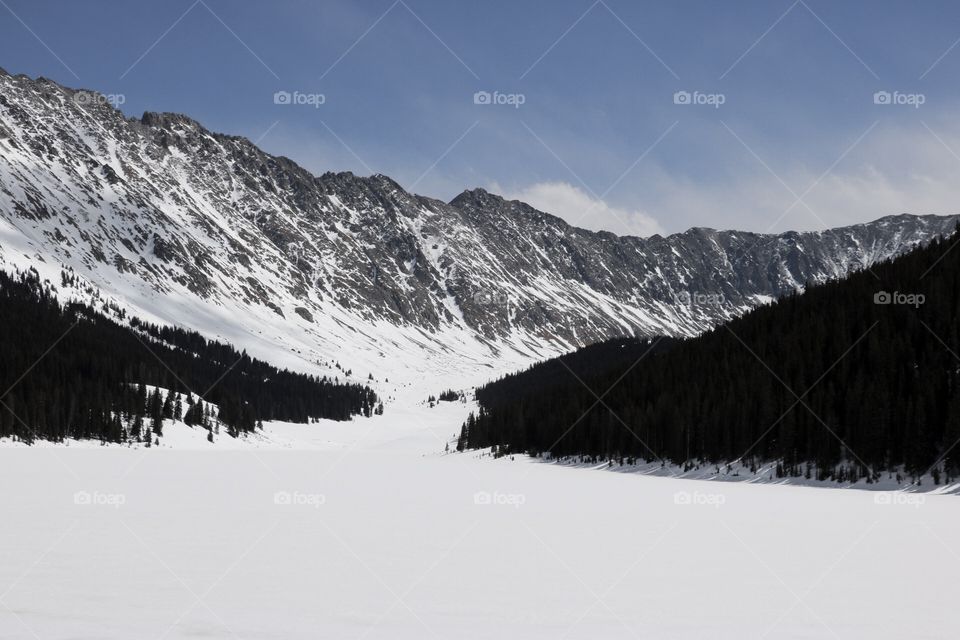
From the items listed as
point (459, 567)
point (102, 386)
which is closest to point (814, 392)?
point (459, 567)

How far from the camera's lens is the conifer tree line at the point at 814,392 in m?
53.1

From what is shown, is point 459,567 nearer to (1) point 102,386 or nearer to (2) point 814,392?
(2) point 814,392

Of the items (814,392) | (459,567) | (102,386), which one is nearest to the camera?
(459,567)

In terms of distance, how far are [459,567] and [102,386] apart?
4002 inches

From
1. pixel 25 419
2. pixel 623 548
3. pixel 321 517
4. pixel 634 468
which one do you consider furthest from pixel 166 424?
pixel 623 548

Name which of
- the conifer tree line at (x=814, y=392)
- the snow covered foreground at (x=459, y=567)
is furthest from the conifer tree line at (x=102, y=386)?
the snow covered foreground at (x=459, y=567)

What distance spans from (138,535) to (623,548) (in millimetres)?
13725

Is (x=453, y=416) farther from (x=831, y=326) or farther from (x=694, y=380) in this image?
(x=831, y=326)

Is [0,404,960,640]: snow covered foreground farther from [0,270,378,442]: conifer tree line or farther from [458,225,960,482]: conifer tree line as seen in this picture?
[0,270,378,442]: conifer tree line

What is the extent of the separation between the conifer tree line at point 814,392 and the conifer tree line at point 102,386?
179 ft

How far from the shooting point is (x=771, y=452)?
6269 cm

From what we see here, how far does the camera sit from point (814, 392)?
63344 mm

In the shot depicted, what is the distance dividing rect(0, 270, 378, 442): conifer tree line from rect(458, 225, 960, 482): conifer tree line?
54.6 meters

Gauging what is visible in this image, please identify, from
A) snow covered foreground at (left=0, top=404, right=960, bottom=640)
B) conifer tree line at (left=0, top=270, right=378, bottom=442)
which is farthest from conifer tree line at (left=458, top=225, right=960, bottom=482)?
conifer tree line at (left=0, top=270, right=378, bottom=442)
